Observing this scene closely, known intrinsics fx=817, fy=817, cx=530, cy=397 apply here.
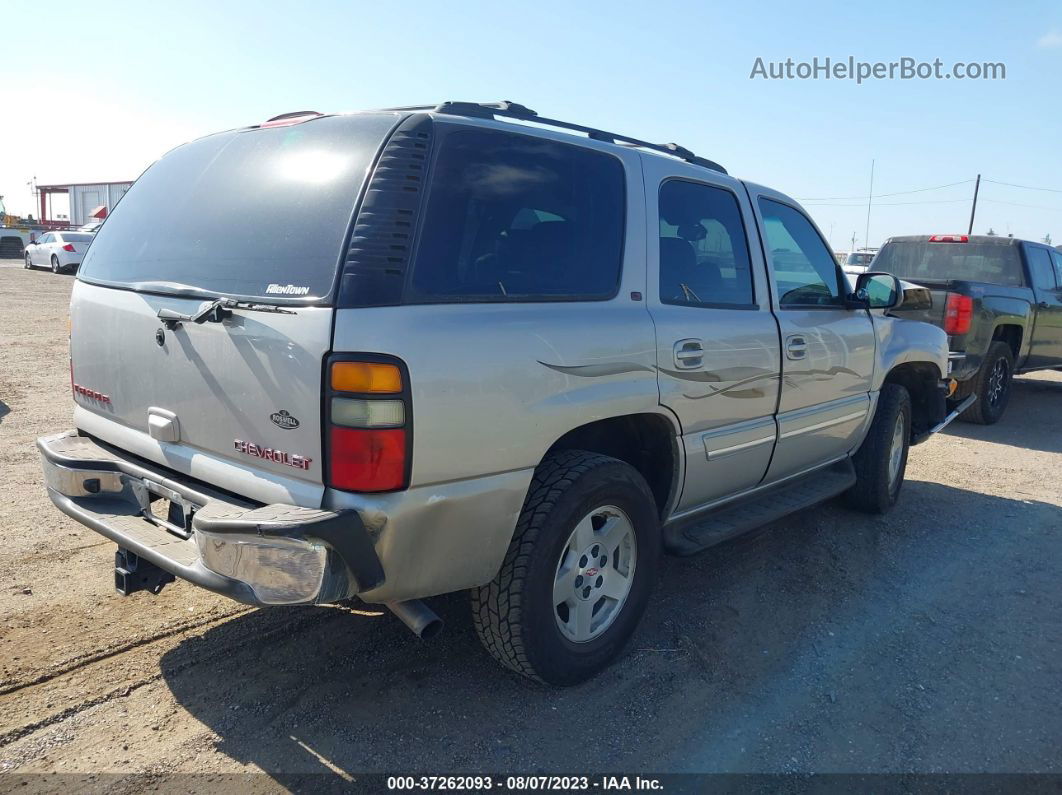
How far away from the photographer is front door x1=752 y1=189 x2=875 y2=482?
13.7 feet

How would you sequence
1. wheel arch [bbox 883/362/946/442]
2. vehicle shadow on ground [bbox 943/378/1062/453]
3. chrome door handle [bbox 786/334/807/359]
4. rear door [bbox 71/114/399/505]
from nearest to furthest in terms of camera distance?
1. rear door [bbox 71/114/399/505]
2. chrome door handle [bbox 786/334/807/359]
3. wheel arch [bbox 883/362/946/442]
4. vehicle shadow on ground [bbox 943/378/1062/453]

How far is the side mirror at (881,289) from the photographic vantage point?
15.8ft

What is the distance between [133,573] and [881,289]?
13.7ft

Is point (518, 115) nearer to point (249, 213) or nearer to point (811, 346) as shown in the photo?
point (249, 213)

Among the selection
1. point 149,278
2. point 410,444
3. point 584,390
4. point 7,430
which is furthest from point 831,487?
point 7,430

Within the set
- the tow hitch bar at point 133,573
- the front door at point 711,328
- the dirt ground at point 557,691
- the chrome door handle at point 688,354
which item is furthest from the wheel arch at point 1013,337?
the tow hitch bar at point 133,573

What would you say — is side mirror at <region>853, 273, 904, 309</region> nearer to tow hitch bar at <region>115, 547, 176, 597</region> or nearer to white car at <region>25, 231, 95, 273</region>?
tow hitch bar at <region>115, 547, 176, 597</region>

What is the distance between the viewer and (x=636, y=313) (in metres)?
3.22

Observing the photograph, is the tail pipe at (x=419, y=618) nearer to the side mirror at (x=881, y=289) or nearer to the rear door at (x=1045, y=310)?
the side mirror at (x=881, y=289)

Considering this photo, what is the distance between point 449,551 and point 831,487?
9.64ft

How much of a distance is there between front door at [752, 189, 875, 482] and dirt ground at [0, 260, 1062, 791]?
0.71 meters

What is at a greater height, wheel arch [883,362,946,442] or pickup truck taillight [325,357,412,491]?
pickup truck taillight [325,357,412,491]

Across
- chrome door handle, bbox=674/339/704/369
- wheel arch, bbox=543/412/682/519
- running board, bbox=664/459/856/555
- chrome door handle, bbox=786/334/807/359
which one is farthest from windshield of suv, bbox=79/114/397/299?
chrome door handle, bbox=786/334/807/359

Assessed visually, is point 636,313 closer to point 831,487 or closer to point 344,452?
point 344,452
